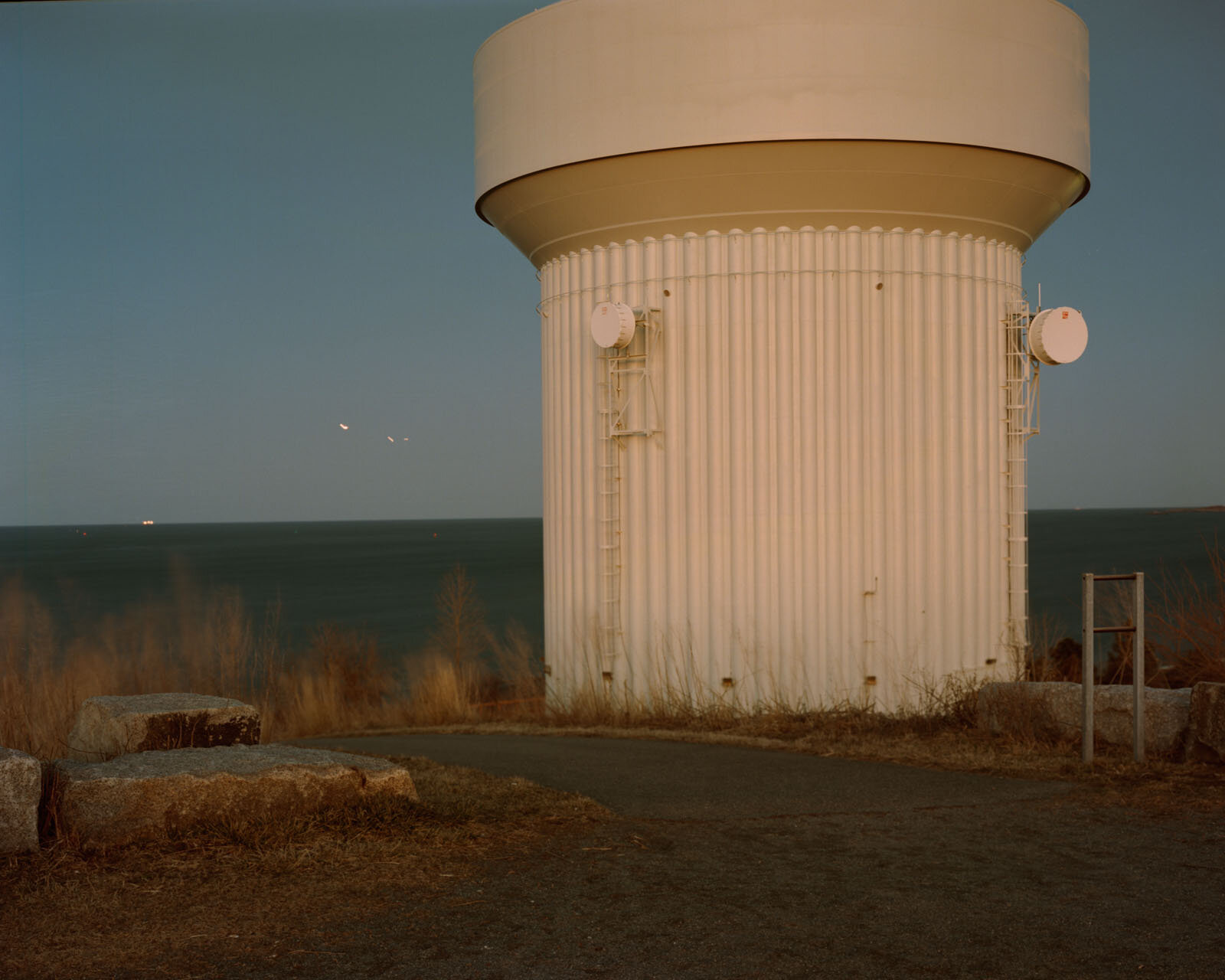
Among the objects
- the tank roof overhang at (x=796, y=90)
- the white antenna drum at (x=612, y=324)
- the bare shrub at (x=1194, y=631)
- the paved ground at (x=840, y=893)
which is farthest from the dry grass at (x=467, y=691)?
the tank roof overhang at (x=796, y=90)

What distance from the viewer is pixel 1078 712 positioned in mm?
9469

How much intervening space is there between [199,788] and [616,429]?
7036 mm

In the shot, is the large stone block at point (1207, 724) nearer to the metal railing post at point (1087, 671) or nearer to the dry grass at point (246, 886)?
the metal railing post at point (1087, 671)

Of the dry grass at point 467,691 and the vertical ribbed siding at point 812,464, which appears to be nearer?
the dry grass at point 467,691

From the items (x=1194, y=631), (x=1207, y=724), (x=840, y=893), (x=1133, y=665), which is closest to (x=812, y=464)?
(x=1194, y=631)

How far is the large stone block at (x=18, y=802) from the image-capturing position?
6.00 m

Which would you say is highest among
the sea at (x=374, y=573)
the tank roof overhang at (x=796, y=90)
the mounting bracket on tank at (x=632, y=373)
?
the tank roof overhang at (x=796, y=90)

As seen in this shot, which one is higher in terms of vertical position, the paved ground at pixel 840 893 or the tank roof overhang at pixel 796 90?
the tank roof overhang at pixel 796 90

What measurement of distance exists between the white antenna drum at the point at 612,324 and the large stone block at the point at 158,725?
5336 mm

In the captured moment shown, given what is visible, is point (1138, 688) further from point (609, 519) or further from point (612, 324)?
point (612, 324)

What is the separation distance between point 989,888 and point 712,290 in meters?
7.58

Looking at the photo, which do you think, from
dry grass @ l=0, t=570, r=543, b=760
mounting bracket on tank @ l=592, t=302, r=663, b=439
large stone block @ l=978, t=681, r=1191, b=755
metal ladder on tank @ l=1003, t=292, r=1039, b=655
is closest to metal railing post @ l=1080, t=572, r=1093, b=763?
large stone block @ l=978, t=681, r=1191, b=755

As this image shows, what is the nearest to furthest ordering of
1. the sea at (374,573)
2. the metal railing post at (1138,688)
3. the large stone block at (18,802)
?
the large stone block at (18,802) → the metal railing post at (1138,688) → the sea at (374,573)

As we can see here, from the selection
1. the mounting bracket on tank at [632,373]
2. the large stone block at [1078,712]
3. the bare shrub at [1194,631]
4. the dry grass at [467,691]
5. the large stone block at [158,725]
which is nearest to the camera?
the large stone block at [158,725]
